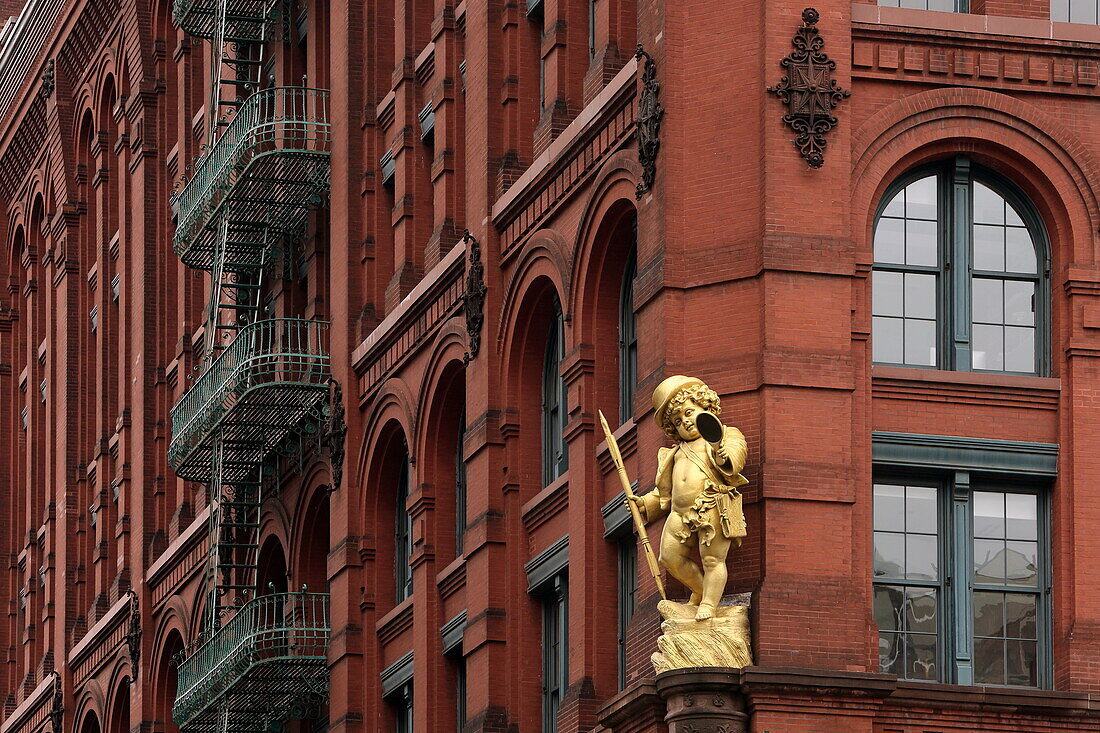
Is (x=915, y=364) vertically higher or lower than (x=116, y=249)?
lower

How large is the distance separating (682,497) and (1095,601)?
5.29 metres

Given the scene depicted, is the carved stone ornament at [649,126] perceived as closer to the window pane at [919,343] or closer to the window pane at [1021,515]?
the window pane at [919,343]

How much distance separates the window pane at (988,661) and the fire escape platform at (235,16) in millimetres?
25323

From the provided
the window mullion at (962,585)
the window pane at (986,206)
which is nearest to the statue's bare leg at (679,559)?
the window mullion at (962,585)

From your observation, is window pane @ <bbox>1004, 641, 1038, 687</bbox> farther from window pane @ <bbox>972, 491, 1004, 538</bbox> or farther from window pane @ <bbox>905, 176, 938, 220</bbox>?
window pane @ <bbox>905, 176, 938, 220</bbox>

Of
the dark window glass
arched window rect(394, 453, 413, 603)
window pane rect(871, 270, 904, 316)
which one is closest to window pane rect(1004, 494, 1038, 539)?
window pane rect(871, 270, 904, 316)

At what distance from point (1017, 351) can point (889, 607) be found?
359 centimetres

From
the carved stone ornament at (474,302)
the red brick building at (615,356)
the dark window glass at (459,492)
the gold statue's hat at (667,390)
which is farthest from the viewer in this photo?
the dark window glass at (459,492)

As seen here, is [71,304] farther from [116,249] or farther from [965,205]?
[965,205]

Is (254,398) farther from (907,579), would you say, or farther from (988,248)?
(907,579)

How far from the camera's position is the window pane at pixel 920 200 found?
35312 mm

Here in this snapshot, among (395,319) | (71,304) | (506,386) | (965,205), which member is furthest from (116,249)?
(965,205)

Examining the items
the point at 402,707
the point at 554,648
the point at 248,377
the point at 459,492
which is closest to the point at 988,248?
the point at 554,648

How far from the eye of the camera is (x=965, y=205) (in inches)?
1390
